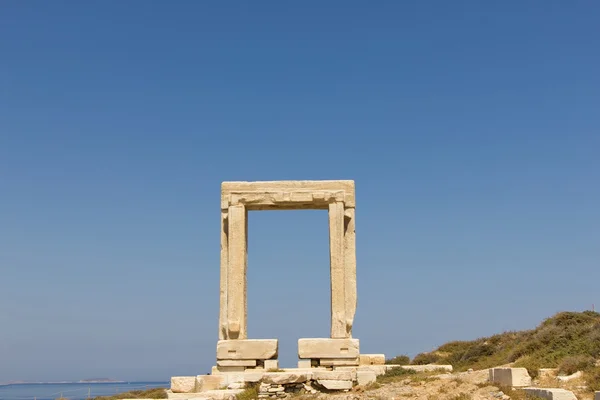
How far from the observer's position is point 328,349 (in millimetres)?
18234

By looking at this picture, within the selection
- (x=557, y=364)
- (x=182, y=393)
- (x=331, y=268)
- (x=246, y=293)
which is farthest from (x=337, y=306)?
(x=557, y=364)

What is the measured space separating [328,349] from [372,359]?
2.53 metres

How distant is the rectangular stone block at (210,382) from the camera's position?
16.9 meters

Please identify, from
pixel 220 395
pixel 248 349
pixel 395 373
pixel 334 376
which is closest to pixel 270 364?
pixel 248 349

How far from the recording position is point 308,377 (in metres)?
16.5

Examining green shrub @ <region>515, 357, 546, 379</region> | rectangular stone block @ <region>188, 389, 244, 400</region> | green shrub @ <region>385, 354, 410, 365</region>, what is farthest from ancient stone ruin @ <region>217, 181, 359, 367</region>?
green shrub @ <region>385, 354, 410, 365</region>

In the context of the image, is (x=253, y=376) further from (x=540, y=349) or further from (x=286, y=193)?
(x=540, y=349)

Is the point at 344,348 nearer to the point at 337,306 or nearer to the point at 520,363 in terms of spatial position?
the point at 337,306

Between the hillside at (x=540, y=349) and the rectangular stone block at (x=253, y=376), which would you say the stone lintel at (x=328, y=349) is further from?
the hillside at (x=540, y=349)

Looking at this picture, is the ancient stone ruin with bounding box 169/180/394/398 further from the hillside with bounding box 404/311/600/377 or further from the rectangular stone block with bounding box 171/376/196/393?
the hillside with bounding box 404/311/600/377

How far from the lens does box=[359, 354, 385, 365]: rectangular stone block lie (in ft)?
66.2

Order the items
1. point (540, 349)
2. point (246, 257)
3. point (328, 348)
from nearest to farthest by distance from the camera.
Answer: point (328, 348) → point (246, 257) → point (540, 349)

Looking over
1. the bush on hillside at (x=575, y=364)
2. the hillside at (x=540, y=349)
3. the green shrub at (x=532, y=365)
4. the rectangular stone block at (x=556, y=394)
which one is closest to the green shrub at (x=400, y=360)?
the hillside at (x=540, y=349)

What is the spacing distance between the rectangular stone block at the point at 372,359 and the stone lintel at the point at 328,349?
6.55 ft
